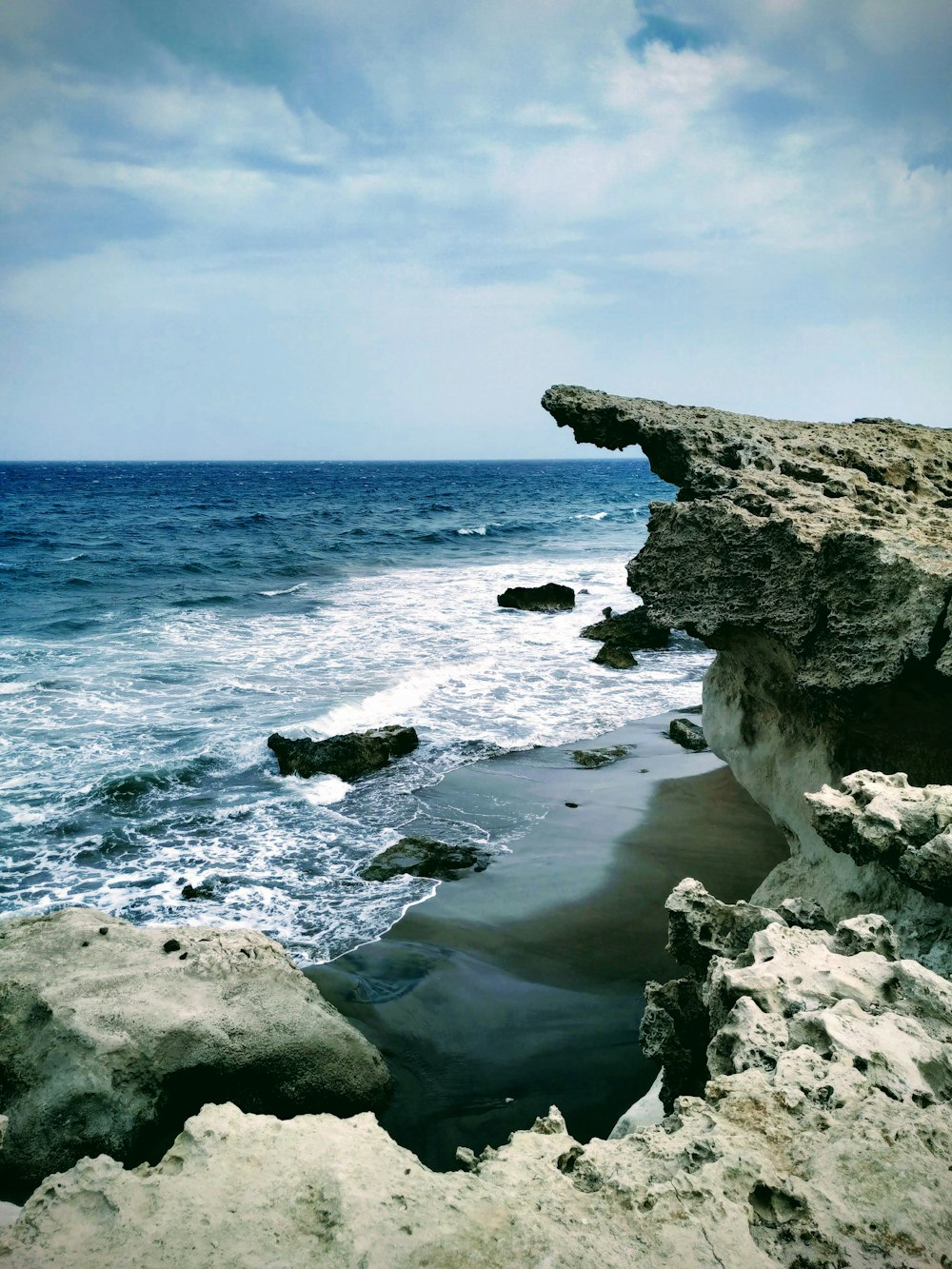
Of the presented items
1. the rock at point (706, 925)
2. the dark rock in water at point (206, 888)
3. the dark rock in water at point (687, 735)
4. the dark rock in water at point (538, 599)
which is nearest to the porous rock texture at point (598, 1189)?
the rock at point (706, 925)

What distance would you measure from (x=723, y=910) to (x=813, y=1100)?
1.67 m

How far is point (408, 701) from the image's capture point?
13.8 metres

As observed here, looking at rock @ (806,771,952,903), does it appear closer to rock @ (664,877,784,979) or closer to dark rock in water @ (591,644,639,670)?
rock @ (664,877,784,979)

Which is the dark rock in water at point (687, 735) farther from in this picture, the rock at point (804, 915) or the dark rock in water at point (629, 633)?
the rock at point (804, 915)

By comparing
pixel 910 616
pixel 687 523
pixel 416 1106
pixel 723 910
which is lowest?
pixel 416 1106

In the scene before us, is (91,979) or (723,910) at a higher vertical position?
(723,910)

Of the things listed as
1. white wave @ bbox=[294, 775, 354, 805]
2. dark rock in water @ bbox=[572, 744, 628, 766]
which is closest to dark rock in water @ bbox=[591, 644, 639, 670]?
dark rock in water @ bbox=[572, 744, 628, 766]

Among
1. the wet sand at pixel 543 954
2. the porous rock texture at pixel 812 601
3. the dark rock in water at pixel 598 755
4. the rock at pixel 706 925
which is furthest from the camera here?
the dark rock in water at pixel 598 755

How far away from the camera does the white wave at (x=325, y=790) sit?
10.2m

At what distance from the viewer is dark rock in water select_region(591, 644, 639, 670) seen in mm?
16406

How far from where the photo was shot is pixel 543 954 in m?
6.89

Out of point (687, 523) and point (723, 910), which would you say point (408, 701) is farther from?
point (723, 910)

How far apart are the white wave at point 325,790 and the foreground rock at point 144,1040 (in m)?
4.36

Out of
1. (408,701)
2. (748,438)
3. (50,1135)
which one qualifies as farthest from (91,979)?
(408,701)
